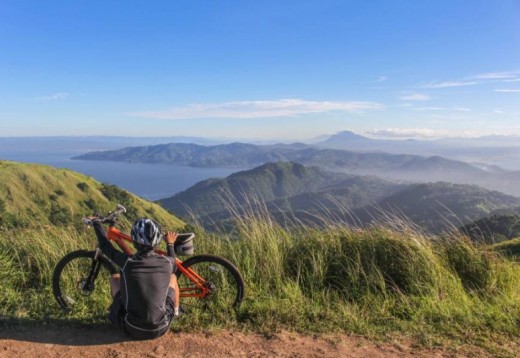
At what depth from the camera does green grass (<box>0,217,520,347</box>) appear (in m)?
4.49

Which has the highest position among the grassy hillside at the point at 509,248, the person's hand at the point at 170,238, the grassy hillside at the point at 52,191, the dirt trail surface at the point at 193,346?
the person's hand at the point at 170,238

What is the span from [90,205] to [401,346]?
84118 millimetres

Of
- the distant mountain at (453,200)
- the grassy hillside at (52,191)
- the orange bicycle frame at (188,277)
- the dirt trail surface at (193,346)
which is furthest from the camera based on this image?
the distant mountain at (453,200)

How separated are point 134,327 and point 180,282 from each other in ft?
4.13

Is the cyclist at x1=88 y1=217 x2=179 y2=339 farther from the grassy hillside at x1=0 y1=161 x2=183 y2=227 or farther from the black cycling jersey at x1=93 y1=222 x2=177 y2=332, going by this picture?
the grassy hillside at x1=0 y1=161 x2=183 y2=227

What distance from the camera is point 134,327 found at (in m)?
3.96

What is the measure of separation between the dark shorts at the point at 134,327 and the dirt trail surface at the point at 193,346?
5.2 inches

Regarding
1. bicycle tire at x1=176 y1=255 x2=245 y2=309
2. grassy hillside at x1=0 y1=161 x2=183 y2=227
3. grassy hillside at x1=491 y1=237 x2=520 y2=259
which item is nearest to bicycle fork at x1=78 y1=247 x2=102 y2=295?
bicycle tire at x1=176 y1=255 x2=245 y2=309

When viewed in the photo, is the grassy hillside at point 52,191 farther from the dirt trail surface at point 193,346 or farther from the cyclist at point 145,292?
the cyclist at point 145,292

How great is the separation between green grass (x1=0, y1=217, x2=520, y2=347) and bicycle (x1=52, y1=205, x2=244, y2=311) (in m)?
0.19

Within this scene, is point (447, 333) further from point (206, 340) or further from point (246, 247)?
point (246, 247)

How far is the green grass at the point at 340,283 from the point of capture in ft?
14.7

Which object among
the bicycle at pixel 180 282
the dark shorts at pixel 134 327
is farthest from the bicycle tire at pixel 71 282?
the dark shorts at pixel 134 327

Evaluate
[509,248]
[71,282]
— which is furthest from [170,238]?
[509,248]
